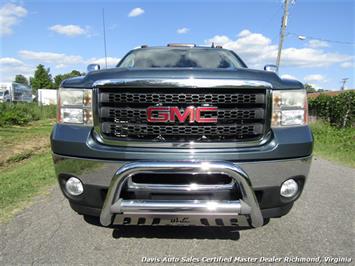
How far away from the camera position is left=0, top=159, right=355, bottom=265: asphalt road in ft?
8.76

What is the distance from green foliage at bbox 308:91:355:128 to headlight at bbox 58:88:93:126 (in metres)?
13.2

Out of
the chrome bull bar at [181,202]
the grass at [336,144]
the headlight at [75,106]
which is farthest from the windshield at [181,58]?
the grass at [336,144]

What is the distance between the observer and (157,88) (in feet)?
8.27

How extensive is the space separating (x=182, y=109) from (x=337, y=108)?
13.9 meters

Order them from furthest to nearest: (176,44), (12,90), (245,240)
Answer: (12,90) < (176,44) < (245,240)

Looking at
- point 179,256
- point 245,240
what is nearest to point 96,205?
point 179,256

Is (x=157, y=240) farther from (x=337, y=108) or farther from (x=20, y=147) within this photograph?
(x=337, y=108)

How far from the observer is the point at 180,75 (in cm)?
251

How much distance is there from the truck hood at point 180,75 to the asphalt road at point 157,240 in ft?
4.56

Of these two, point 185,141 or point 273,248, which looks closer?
point 185,141

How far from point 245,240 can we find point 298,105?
1.31 m

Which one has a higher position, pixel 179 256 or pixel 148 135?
pixel 148 135

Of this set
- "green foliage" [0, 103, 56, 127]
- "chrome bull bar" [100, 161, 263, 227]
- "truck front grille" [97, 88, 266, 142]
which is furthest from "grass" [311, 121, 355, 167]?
"green foliage" [0, 103, 56, 127]

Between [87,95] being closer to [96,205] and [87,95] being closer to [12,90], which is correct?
[96,205]
